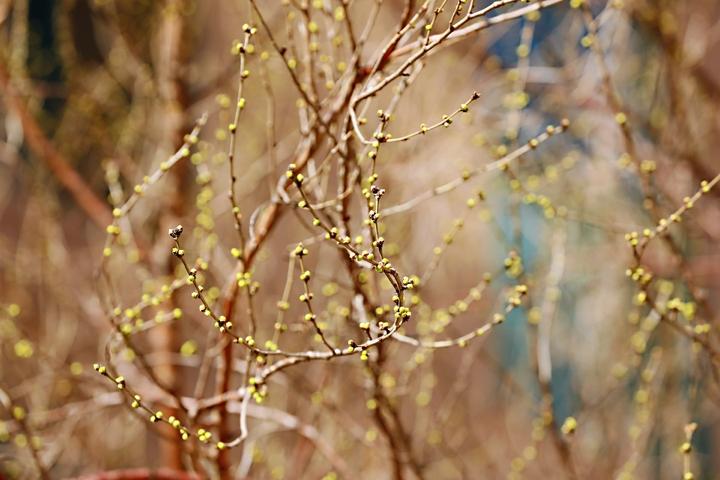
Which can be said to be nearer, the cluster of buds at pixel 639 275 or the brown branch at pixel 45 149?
the cluster of buds at pixel 639 275

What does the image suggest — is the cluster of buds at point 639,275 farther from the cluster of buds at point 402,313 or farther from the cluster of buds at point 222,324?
the cluster of buds at point 222,324

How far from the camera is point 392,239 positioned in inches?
124

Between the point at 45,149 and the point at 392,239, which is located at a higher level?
the point at 45,149

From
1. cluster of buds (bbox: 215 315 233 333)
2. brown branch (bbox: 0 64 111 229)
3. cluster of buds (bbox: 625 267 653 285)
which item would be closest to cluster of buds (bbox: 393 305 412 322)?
cluster of buds (bbox: 215 315 233 333)

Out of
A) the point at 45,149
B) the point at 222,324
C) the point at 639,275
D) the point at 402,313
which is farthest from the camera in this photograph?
the point at 45,149

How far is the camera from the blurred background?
2.08 metres

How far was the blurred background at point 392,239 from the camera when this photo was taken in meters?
2.08

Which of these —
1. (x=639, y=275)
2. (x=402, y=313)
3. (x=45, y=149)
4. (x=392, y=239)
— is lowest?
(x=402, y=313)

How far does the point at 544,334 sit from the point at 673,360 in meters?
1.36

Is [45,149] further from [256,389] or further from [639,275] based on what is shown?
[639,275]

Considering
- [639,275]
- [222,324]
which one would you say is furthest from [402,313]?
[639,275]

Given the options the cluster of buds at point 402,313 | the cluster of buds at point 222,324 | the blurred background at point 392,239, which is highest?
the blurred background at point 392,239

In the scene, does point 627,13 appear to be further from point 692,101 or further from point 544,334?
point 544,334

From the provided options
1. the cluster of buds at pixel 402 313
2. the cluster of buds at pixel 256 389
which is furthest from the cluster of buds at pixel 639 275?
the cluster of buds at pixel 256 389
